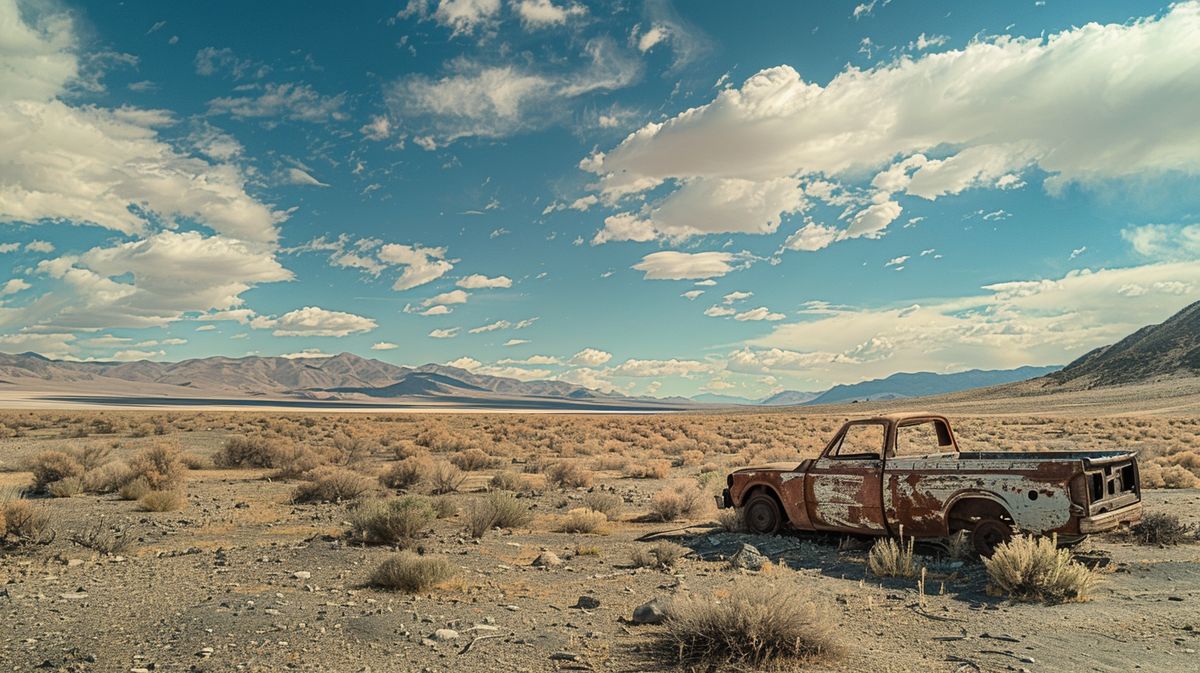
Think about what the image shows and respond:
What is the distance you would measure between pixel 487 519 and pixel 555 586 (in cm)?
359

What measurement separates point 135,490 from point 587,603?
41.2 ft

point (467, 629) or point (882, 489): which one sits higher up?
point (882, 489)

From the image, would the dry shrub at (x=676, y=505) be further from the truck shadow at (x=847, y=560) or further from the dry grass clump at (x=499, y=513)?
the dry grass clump at (x=499, y=513)

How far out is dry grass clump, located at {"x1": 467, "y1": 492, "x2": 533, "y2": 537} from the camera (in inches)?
460

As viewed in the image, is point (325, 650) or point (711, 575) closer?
point (325, 650)

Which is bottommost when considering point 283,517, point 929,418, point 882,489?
point 283,517

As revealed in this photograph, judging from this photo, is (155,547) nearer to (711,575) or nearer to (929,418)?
(711,575)

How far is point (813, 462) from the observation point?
10.1 meters

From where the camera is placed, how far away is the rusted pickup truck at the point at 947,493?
7.86 meters

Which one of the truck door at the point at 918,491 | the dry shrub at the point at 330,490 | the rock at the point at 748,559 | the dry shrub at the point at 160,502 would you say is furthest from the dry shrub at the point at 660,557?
the dry shrub at the point at 160,502

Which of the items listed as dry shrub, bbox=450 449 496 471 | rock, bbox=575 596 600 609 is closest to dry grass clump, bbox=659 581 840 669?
rock, bbox=575 596 600 609

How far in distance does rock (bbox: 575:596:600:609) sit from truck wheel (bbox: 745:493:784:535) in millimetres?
4292

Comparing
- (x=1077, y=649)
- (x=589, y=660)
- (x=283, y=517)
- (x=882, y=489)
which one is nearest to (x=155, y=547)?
(x=283, y=517)

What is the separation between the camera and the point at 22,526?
10164mm
